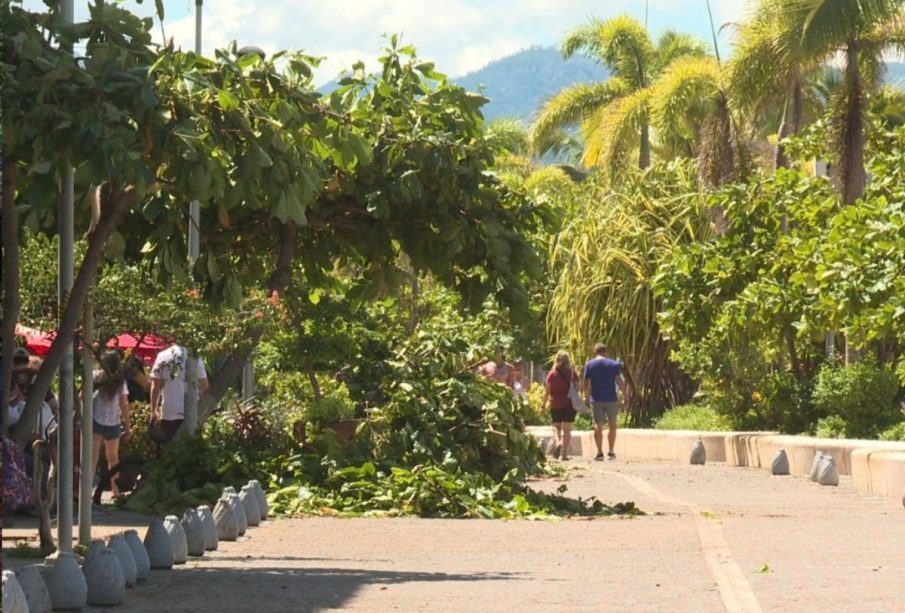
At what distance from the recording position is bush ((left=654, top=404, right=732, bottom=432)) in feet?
113

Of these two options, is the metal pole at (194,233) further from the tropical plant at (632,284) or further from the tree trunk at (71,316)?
the tropical plant at (632,284)

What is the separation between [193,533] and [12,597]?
555cm

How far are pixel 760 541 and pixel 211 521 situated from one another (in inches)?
168

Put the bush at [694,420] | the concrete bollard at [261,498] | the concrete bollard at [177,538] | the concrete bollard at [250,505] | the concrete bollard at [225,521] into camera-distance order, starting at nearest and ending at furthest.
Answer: the concrete bollard at [177,538]
the concrete bollard at [225,521]
the concrete bollard at [250,505]
the concrete bollard at [261,498]
the bush at [694,420]

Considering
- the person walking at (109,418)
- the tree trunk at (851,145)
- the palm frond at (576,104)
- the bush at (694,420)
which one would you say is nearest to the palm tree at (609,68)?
the palm frond at (576,104)

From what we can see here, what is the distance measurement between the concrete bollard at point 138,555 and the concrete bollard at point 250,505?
15.3 ft

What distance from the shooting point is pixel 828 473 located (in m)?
24.1

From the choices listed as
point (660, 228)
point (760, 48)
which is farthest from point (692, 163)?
point (760, 48)

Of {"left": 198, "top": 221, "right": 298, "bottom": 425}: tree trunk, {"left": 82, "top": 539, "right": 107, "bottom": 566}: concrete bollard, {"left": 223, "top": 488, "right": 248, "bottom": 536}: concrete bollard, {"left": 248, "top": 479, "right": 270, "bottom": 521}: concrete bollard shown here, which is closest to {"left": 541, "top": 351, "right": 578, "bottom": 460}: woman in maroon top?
{"left": 198, "top": 221, "right": 298, "bottom": 425}: tree trunk

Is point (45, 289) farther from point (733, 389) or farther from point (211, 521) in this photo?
point (733, 389)

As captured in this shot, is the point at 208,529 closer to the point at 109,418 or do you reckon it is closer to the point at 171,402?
the point at 109,418

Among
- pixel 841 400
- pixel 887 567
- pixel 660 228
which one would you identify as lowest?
pixel 887 567

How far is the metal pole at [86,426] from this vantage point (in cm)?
1377

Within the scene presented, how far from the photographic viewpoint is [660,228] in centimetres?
4103
